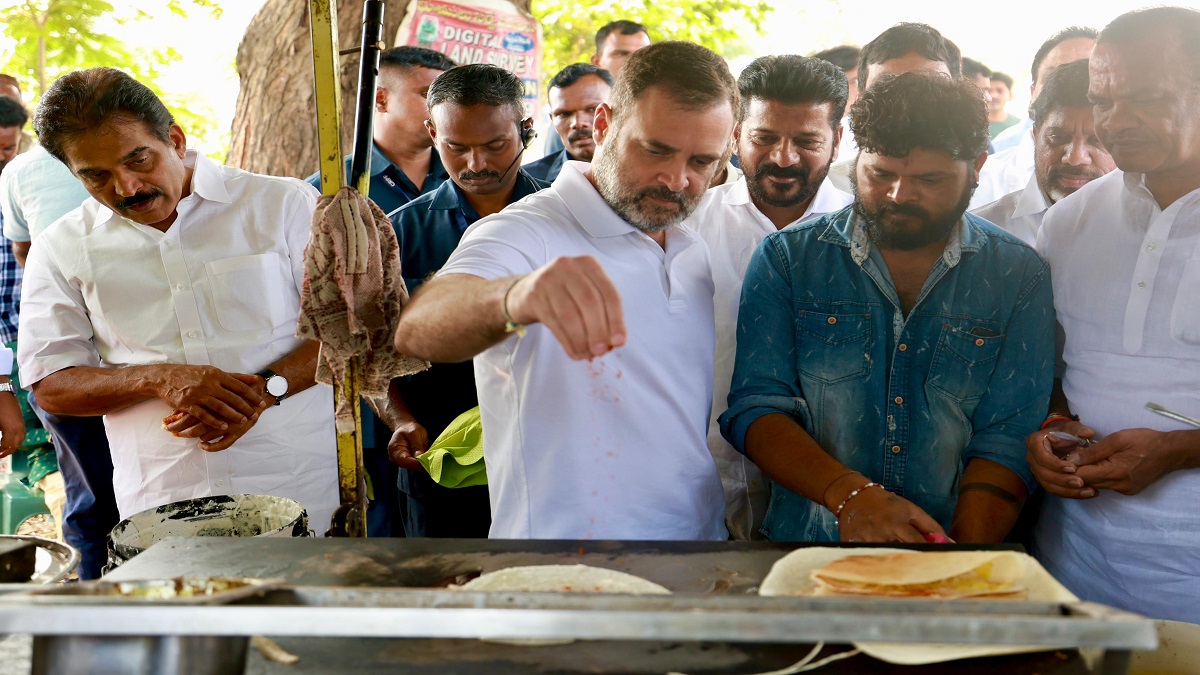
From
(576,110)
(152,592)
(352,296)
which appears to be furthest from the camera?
(576,110)

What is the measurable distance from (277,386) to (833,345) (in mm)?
1505

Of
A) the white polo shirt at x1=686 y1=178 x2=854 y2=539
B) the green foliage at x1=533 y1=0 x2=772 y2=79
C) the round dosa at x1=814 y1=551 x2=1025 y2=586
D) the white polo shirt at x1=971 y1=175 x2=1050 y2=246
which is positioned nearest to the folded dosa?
the round dosa at x1=814 y1=551 x2=1025 y2=586

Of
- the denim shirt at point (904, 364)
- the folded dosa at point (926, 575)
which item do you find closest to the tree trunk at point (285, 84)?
the denim shirt at point (904, 364)

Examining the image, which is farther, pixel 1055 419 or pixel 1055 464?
pixel 1055 419

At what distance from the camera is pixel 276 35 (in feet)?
15.9

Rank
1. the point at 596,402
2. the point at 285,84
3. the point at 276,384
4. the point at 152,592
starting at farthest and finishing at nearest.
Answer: the point at 285,84
the point at 276,384
the point at 596,402
the point at 152,592

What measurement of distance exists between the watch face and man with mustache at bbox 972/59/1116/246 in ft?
6.92

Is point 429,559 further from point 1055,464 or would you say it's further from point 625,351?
point 1055,464

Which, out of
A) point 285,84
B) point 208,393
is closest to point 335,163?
point 208,393

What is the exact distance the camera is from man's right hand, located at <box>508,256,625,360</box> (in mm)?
1367

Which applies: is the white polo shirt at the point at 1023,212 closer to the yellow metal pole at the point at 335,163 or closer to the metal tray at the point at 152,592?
the yellow metal pole at the point at 335,163

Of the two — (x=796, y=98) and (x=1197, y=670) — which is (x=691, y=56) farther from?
(x=1197, y=670)

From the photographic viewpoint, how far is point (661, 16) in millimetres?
7539

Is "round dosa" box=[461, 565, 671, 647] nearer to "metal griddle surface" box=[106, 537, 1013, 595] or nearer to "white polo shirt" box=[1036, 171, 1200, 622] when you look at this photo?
"metal griddle surface" box=[106, 537, 1013, 595]
